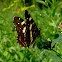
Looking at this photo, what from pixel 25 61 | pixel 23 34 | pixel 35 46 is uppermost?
pixel 23 34

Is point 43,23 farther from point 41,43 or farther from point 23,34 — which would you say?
point 41,43

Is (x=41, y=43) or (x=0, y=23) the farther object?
(x=0, y=23)

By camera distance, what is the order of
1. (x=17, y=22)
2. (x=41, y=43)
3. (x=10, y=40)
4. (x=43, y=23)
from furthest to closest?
(x=43, y=23) → (x=10, y=40) → (x=17, y=22) → (x=41, y=43)

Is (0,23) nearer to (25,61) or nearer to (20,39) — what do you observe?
(20,39)

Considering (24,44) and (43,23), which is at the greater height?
(43,23)

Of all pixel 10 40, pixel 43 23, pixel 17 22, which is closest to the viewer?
pixel 17 22

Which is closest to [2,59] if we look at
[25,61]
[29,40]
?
[25,61]

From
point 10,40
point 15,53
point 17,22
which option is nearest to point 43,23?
point 10,40
